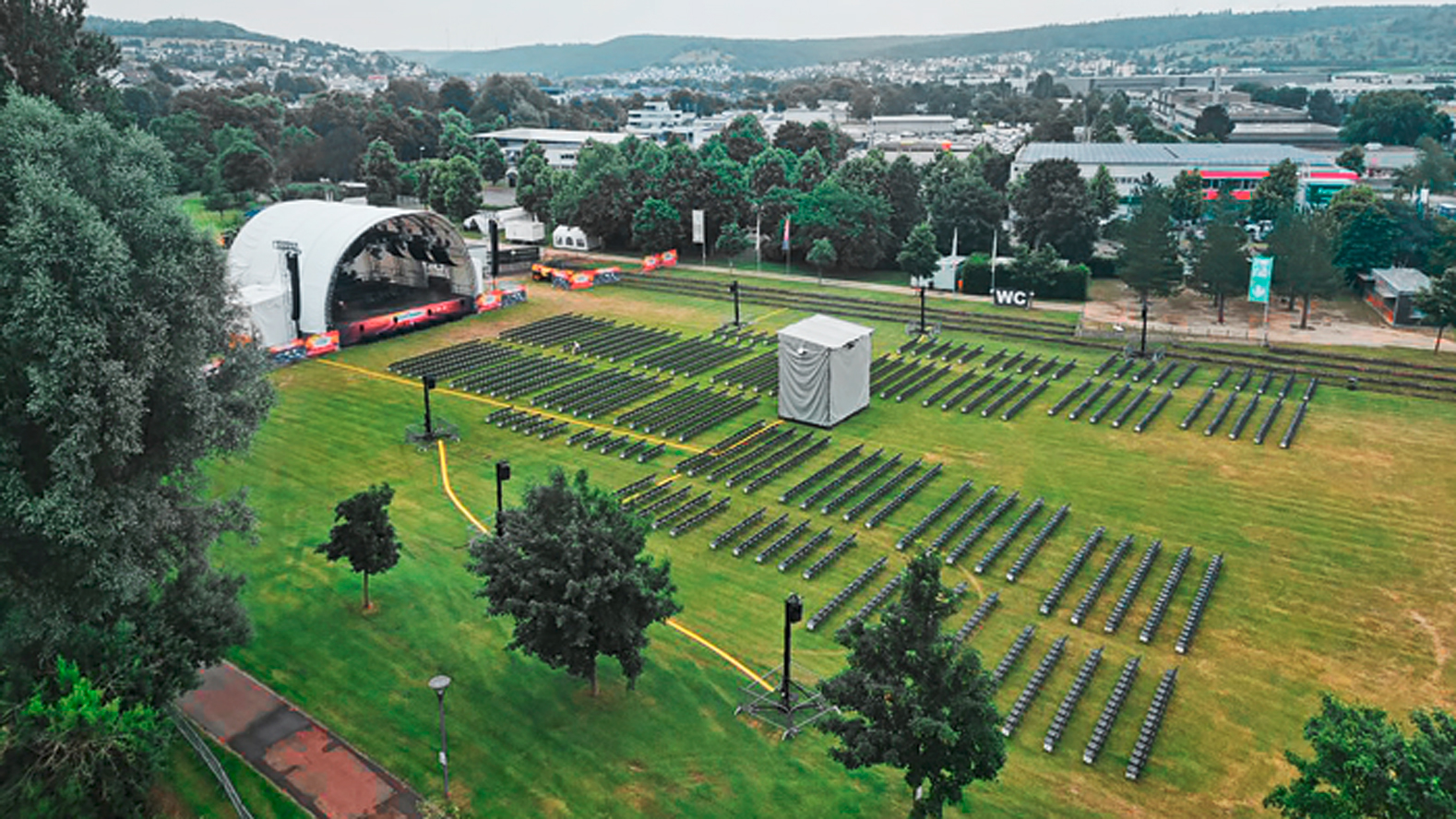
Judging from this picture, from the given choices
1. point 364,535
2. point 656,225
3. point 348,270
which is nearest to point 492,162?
point 656,225

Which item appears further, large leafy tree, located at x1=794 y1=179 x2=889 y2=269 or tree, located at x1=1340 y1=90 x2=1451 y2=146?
tree, located at x1=1340 y1=90 x2=1451 y2=146

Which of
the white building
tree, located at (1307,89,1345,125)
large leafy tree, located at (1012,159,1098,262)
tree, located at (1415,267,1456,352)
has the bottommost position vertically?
tree, located at (1415,267,1456,352)

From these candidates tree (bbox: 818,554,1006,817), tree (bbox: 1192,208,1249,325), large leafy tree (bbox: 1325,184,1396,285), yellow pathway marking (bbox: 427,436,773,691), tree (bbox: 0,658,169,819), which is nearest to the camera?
tree (bbox: 0,658,169,819)

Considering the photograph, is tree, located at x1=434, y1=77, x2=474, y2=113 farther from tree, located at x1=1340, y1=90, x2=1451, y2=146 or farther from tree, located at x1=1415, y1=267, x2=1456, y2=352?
tree, located at x1=1415, y1=267, x2=1456, y2=352

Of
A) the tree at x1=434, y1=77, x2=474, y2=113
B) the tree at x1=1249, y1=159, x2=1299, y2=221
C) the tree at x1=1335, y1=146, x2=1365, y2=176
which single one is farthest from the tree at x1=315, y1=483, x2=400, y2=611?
the tree at x1=434, y1=77, x2=474, y2=113

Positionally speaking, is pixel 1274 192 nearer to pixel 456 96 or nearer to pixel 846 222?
pixel 846 222

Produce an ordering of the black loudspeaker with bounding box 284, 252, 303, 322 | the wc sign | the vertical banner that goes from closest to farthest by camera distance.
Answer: the vertical banner → the black loudspeaker with bounding box 284, 252, 303, 322 → the wc sign

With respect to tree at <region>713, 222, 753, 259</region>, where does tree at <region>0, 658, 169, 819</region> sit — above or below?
below

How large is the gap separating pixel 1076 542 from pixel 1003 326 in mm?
25738

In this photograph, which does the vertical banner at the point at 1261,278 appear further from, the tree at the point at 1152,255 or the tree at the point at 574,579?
the tree at the point at 574,579

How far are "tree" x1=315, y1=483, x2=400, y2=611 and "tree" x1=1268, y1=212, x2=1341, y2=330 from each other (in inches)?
1839

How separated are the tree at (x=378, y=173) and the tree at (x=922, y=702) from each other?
86.9 metres

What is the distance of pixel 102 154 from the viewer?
56.6 ft

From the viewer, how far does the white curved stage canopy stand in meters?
45.6
